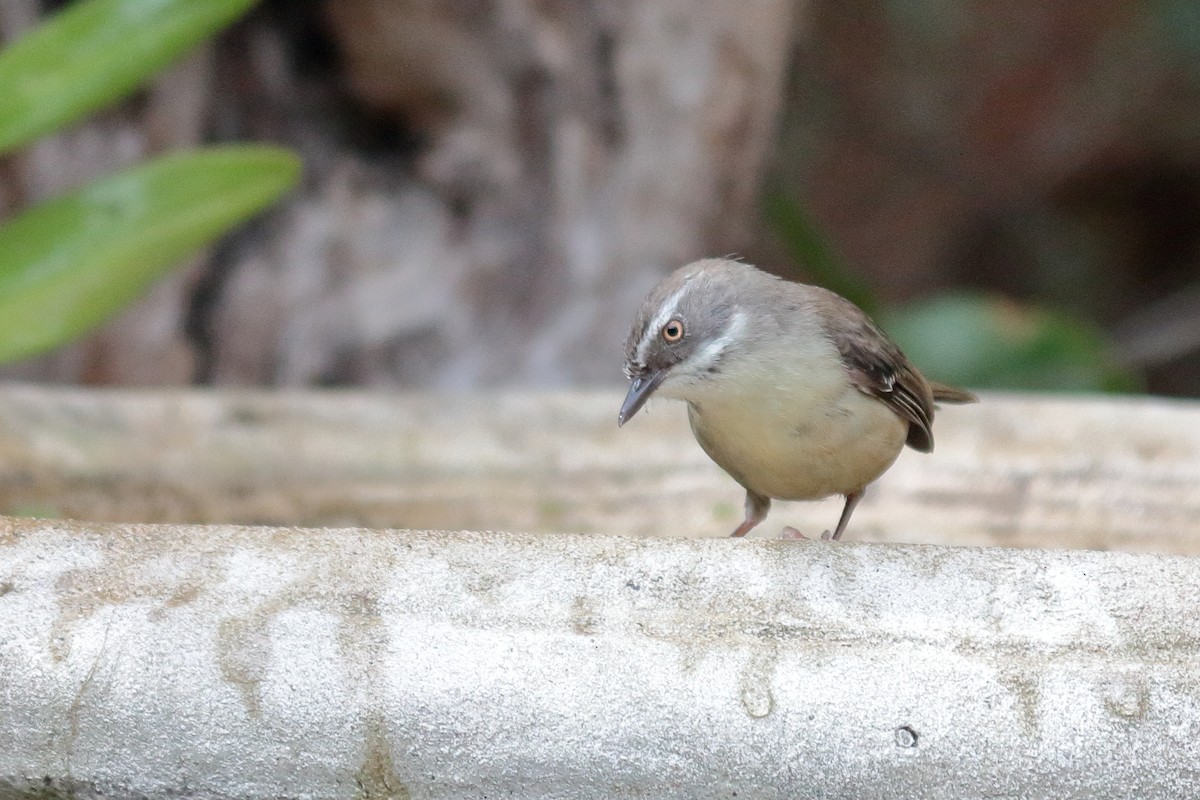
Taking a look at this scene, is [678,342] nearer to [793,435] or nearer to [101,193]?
[793,435]

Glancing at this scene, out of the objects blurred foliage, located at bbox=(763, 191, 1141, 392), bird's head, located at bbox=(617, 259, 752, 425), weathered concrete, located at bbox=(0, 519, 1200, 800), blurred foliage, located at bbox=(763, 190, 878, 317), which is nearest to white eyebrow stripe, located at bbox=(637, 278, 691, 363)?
bird's head, located at bbox=(617, 259, 752, 425)

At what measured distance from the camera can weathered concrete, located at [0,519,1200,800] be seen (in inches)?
76.1

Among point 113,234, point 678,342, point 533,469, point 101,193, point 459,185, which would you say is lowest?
point 533,469

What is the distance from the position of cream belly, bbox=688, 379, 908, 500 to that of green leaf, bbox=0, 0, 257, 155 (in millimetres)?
2000

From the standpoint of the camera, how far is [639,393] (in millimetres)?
2980

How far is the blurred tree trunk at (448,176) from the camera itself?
571 cm

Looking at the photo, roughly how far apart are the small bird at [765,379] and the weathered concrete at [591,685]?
879 mm

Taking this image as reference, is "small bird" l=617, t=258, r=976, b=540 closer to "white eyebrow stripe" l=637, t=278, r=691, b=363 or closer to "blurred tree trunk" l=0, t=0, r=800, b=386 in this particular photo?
"white eyebrow stripe" l=637, t=278, r=691, b=363

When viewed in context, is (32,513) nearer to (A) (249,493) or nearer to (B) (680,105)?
(A) (249,493)

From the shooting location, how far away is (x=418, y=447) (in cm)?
446

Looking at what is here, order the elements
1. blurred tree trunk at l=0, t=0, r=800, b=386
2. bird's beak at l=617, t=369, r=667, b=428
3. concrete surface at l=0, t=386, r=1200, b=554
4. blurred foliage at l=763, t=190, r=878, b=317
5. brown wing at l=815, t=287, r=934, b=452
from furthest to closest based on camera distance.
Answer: blurred foliage at l=763, t=190, r=878, b=317 → blurred tree trunk at l=0, t=0, r=800, b=386 → concrete surface at l=0, t=386, r=1200, b=554 → brown wing at l=815, t=287, r=934, b=452 → bird's beak at l=617, t=369, r=667, b=428

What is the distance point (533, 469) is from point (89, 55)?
1.97 meters

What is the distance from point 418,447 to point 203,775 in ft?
8.30

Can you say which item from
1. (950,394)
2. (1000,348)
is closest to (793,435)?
(950,394)
